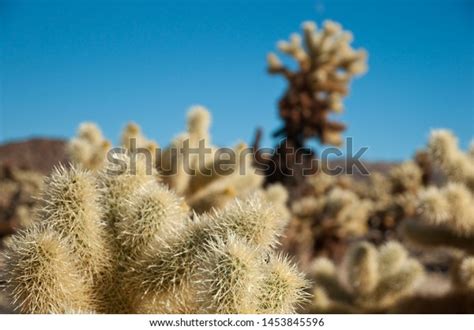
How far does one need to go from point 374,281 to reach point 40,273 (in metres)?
2.65

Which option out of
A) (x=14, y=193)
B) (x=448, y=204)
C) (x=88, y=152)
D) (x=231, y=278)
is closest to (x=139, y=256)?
(x=231, y=278)

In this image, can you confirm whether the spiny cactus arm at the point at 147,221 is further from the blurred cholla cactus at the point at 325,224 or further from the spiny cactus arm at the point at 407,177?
the spiny cactus arm at the point at 407,177

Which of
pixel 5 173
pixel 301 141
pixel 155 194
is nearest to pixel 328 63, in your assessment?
pixel 301 141

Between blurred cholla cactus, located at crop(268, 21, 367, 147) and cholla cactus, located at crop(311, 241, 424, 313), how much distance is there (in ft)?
7.51

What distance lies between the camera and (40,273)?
46.1 inches

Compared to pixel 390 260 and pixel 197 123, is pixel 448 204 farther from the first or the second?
pixel 197 123

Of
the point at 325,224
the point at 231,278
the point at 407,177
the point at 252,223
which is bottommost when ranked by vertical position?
the point at 231,278

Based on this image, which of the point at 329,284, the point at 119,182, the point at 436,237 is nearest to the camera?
the point at 119,182

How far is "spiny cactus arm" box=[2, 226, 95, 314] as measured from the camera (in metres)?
1.17

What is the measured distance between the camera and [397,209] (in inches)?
300

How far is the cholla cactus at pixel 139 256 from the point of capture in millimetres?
1099

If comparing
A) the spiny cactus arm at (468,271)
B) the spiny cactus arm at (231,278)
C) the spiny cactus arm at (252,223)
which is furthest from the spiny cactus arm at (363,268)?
the spiny cactus arm at (231,278)

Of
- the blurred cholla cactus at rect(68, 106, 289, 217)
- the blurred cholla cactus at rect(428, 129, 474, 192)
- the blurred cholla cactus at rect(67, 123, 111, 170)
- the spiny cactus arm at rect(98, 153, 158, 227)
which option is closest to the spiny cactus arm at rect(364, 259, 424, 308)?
the blurred cholla cactus at rect(428, 129, 474, 192)
